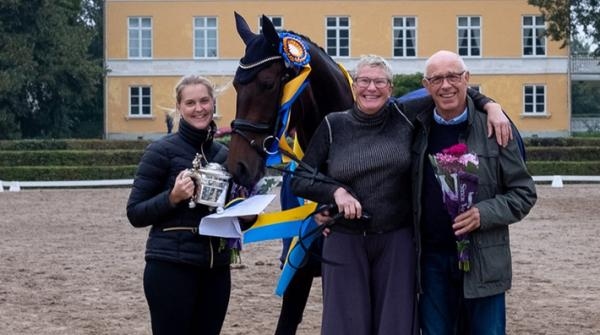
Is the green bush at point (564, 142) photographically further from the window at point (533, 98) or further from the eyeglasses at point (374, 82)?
the eyeglasses at point (374, 82)

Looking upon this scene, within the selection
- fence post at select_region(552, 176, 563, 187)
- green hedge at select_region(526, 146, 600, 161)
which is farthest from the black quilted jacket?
green hedge at select_region(526, 146, 600, 161)

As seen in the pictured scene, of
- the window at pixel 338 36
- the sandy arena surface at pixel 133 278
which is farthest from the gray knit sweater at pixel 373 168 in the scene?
the window at pixel 338 36

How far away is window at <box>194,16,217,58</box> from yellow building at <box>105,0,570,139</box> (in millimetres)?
42

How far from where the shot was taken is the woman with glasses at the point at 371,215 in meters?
3.73

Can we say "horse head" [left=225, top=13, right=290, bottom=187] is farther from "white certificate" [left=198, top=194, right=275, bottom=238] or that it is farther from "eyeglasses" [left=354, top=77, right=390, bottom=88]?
"eyeglasses" [left=354, top=77, right=390, bottom=88]

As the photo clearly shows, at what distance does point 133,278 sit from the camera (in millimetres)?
8898

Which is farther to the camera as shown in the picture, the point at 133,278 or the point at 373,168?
the point at 133,278

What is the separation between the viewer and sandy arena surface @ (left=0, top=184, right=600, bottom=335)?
6.80m

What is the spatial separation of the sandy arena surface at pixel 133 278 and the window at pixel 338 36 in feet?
79.3

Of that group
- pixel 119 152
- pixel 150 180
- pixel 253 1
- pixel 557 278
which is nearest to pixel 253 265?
pixel 557 278

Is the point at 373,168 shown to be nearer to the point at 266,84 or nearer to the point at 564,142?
the point at 266,84

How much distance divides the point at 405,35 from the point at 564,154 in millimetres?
13762

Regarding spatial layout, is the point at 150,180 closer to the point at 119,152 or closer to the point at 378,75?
the point at 378,75

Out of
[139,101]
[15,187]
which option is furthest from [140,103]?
[15,187]
